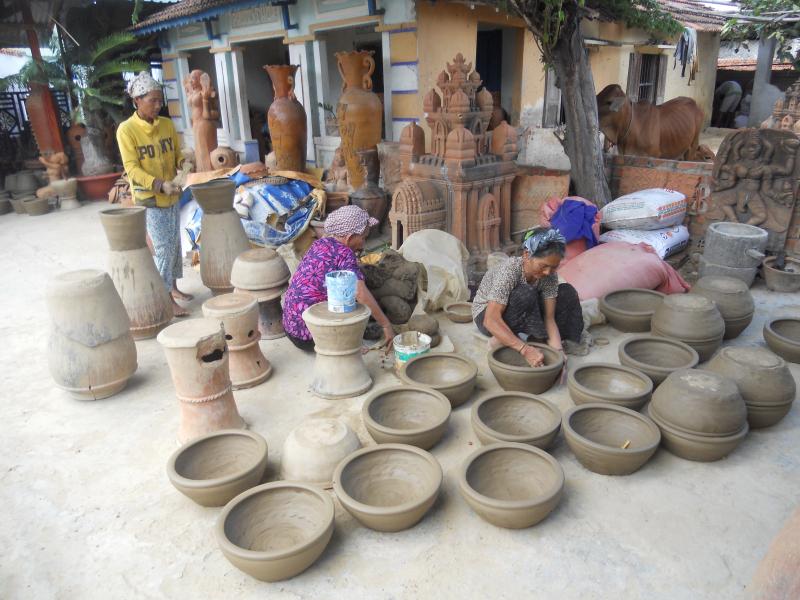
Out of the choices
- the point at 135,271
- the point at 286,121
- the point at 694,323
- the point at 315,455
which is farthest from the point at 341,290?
the point at 286,121

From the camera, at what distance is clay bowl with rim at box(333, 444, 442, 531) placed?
7.25 feet

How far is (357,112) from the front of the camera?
21.0 ft

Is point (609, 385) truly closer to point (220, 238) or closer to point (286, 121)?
point (220, 238)

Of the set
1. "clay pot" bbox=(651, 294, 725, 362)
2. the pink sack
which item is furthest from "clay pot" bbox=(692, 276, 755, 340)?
the pink sack

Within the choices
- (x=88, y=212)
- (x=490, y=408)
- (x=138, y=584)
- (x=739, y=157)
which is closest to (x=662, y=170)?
(x=739, y=157)

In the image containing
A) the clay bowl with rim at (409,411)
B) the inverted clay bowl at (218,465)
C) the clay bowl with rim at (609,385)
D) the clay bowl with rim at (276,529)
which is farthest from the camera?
the clay bowl with rim at (609,385)

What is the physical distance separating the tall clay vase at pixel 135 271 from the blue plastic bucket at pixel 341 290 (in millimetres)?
1627

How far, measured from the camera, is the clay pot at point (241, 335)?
10.8 feet

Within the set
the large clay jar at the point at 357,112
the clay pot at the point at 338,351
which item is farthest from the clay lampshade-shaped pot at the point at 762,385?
the large clay jar at the point at 357,112

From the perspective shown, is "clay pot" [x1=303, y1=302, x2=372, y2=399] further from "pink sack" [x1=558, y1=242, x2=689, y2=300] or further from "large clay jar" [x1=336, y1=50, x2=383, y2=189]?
"large clay jar" [x1=336, y1=50, x2=383, y2=189]

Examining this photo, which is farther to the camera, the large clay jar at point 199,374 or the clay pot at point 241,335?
the clay pot at point 241,335

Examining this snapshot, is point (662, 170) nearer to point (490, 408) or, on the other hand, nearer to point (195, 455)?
point (490, 408)

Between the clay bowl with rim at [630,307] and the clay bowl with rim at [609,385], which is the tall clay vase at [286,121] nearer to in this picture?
the clay bowl with rim at [630,307]

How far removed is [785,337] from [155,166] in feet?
15.3
